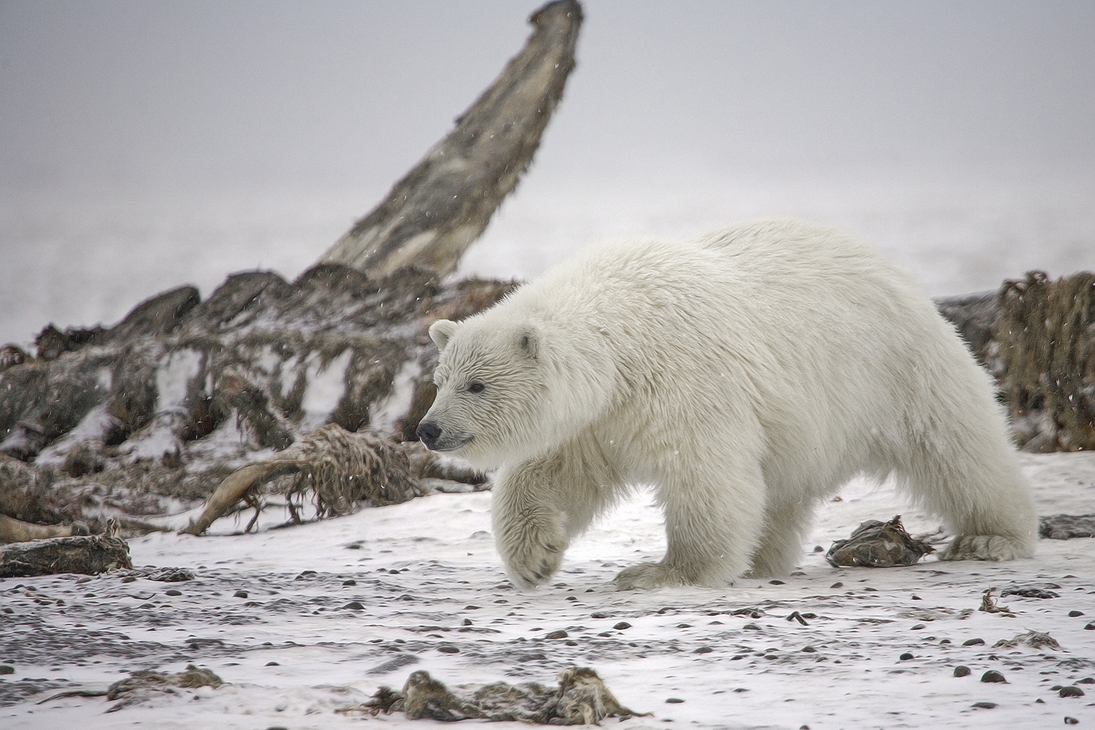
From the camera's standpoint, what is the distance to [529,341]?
495 centimetres

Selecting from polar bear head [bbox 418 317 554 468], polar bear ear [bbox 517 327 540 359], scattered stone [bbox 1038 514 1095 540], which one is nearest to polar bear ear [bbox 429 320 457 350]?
polar bear head [bbox 418 317 554 468]

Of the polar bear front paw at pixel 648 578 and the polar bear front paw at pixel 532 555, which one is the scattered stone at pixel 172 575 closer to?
the polar bear front paw at pixel 532 555

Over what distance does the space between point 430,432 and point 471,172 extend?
24.2 ft

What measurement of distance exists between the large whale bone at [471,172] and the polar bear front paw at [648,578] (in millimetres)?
6144

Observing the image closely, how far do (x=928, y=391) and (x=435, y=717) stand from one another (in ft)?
12.9

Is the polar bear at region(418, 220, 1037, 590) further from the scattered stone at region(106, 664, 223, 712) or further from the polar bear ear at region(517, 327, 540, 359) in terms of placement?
the scattered stone at region(106, 664, 223, 712)

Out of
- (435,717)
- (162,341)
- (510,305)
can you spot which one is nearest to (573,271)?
(510,305)

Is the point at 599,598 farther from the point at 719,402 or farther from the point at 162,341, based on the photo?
the point at 162,341

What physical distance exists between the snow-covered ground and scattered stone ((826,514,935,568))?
0.11 meters

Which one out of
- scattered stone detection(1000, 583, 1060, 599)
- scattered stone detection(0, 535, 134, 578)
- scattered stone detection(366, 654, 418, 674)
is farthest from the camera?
scattered stone detection(0, 535, 134, 578)

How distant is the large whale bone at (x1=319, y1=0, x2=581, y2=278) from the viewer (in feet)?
37.1

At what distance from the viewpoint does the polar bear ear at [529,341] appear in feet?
16.2

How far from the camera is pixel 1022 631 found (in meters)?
3.53

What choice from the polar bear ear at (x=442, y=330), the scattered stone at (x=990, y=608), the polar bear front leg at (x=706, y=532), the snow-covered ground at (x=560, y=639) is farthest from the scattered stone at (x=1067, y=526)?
the polar bear ear at (x=442, y=330)
